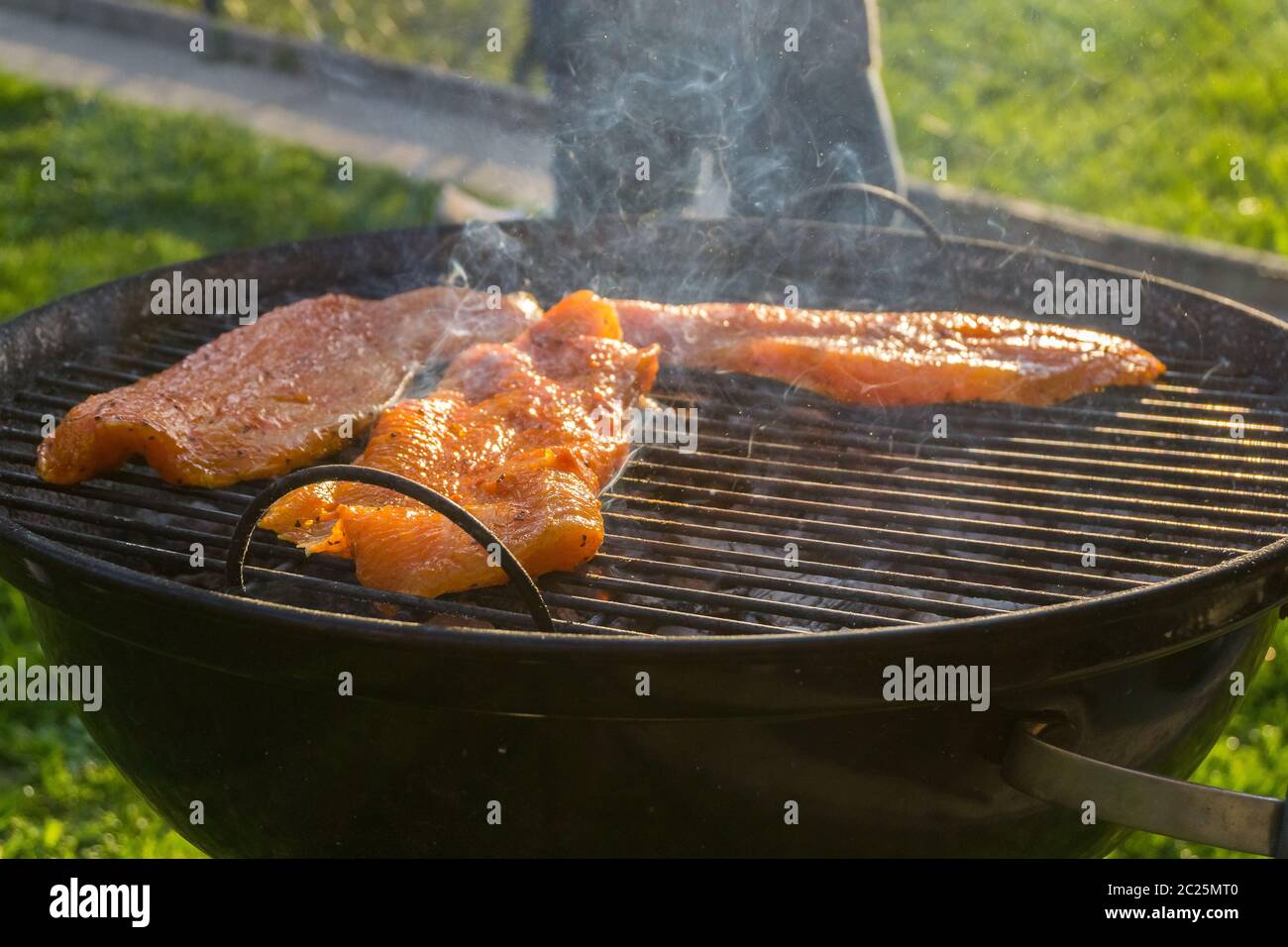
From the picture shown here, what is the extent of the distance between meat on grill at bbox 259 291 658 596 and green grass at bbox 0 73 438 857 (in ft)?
13.4

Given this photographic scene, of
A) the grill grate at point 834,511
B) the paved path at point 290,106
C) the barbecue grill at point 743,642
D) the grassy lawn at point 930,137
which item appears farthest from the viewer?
the paved path at point 290,106

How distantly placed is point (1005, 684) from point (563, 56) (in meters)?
3.36

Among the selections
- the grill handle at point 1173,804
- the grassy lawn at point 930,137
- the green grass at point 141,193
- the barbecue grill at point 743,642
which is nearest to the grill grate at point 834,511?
the barbecue grill at point 743,642

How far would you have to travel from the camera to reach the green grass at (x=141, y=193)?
23.5 ft

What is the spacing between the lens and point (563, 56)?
480cm

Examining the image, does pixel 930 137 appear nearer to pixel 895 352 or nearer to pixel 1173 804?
pixel 895 352

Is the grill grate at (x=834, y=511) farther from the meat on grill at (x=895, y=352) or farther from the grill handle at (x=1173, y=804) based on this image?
the grill handle at (x=1173, y=804)

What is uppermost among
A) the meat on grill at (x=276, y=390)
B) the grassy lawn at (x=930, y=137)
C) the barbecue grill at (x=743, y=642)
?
the grassy lawn at (x=930, y=137)

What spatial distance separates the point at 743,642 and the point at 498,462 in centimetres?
107

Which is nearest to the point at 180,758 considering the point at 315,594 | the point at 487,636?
the point at 315,594

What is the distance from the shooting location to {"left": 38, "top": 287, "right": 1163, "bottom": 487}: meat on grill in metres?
2.87

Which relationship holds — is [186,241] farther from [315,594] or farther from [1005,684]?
[1005,684]

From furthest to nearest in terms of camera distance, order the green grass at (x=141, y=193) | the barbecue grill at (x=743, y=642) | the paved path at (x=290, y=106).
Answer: the paved path at (x=290, y=106)
the green grass at (x=141, y=193)
the barbecue grill at (x=743, y=642)

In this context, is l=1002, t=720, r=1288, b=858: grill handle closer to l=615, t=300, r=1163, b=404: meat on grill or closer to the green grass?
l=615, t=300, r=1163, b=404: meat on grill
